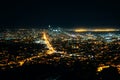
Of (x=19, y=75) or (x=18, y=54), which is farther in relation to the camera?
(x=18, y=54)

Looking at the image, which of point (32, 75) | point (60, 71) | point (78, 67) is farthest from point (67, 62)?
point (32, 75)

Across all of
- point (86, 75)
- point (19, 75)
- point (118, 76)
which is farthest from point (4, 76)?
point (118, 76)

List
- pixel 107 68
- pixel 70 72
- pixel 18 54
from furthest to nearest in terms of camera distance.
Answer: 1. pixel 18 54
2. pixel 107 68
3. pixel 70 72

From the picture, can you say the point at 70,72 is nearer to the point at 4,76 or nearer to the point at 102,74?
the point at 102,74

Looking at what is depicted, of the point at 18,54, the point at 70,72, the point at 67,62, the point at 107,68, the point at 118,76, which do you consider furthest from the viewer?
the point at 18,54

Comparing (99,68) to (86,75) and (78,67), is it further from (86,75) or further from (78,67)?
(86,75)

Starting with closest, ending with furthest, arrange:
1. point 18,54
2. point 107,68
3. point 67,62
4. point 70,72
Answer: point 70,72 < point 107,68 < point 67,62 < point 18,54
